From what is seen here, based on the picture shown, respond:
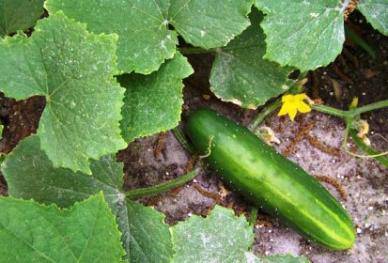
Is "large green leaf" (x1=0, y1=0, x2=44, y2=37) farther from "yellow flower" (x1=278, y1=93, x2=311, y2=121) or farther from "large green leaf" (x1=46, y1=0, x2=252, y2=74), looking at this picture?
"yellow flower" (x1=278, y1=93, x2=311, y2=121)

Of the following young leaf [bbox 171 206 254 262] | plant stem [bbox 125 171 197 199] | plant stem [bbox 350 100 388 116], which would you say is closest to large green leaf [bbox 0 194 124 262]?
young leaf [bbox 171 206 254 262]

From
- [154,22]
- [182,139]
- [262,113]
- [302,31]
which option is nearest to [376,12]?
[302,31]

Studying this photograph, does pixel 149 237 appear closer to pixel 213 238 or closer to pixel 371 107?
pixel 213 238

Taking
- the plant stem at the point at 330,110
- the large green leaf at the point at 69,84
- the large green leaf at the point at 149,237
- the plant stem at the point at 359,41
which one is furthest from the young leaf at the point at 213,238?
the plant stem at the point at 359,41

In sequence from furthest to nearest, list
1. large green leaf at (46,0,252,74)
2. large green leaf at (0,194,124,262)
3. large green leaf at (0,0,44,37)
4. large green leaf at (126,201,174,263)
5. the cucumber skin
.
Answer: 1. the cucumber skin
2. large green leaf at (0,0,44,37)
3. large green leaf at (126,201,174,263)
4. large green leaf at (46,0,252,74)
5. large green leaf at (0,194,124,262)

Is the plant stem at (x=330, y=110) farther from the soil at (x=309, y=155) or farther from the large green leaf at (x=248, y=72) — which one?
the large green leaf at (x=248, y=72)
